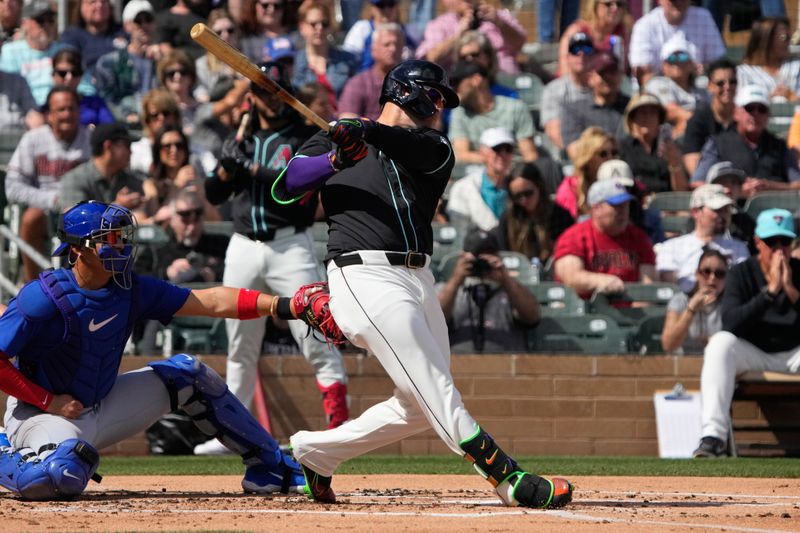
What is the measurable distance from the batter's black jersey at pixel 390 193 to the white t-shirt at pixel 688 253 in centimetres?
471

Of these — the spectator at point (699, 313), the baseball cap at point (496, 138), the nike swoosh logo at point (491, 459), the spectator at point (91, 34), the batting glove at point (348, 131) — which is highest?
the spectator at point (91, 34)

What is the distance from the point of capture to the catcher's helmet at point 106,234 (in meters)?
5.35

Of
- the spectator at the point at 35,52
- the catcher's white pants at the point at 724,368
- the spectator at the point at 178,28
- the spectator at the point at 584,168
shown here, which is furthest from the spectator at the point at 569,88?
the spectator at the point at 35,52

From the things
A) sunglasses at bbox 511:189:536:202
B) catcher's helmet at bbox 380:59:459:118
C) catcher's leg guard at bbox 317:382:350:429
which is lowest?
catcher's leg guard at bbox 317:382:350:429

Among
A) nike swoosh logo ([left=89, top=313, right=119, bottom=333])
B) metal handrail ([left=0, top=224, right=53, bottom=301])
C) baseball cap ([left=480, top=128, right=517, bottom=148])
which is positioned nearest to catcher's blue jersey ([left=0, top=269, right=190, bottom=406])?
nike swoosh logo ([left=89, top=313, right=119, bottom=333])

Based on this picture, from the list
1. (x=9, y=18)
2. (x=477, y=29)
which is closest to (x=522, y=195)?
(x=477, y=29)

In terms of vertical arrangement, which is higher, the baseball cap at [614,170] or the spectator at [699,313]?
the baseball cap at [614,170]

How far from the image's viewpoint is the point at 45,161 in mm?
10164

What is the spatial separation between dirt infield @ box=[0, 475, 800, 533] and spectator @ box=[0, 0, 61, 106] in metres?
5.94

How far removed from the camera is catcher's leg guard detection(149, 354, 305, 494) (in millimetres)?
5637

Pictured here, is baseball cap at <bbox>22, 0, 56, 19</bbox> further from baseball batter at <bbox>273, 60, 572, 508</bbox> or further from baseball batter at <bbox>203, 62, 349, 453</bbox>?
baseball batter at <bbox>273, 60, 572, 508</bbox>

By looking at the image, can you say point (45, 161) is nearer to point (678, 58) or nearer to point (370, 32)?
point (370, 32)

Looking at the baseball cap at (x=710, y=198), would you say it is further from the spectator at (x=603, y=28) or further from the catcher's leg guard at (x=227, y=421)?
the catcher's leg guard at (x=227, y=421)

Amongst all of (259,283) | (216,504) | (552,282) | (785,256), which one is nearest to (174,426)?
(259,283)
